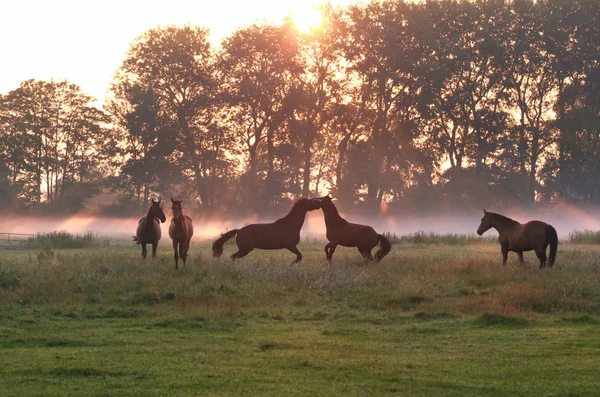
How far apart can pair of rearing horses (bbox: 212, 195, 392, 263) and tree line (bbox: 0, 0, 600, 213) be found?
3658 centimetres

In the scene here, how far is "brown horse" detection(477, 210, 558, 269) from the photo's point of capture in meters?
23.2

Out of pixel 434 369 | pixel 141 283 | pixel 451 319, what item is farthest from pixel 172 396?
pixel 141 283

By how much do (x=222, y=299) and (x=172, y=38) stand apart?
172ft

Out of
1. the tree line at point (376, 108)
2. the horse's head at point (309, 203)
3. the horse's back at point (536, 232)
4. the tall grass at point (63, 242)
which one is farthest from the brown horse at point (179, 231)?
the tree line at point (376, 108)

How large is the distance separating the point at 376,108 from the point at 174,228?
4275 cm

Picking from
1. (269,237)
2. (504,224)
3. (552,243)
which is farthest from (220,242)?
(552,243)

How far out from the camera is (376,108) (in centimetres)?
6438

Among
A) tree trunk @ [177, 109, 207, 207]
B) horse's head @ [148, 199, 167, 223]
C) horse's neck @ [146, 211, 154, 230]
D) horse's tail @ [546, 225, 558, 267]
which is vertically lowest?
horse's tail @ [546, 225, 558, 267]

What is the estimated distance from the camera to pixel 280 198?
2571 inches

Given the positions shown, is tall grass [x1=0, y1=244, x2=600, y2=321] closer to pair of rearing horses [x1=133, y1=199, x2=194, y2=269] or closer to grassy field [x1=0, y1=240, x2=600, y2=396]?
grassy field [x1=0, y1=240, x2=600, y2=396]

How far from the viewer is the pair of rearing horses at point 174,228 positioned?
75.4ft

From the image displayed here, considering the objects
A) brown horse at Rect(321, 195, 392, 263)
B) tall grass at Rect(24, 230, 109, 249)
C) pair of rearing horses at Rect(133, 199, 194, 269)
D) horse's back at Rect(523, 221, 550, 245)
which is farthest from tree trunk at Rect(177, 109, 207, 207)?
horse's back at Rect(523, 221, 550, 245)

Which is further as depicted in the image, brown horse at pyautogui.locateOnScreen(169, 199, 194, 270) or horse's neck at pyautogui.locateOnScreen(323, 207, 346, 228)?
horse's neck at pyautogui.locateOnScreen(323, 207, 346, 228)

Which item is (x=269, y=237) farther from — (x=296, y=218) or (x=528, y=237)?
(x=528, y=237)
